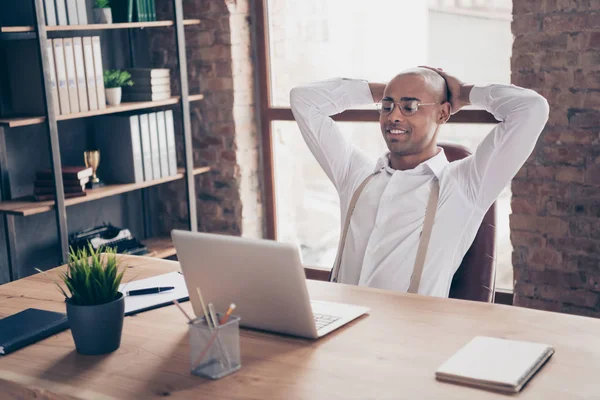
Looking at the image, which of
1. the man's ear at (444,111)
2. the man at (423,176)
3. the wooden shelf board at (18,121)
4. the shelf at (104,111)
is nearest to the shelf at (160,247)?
the shelf at (104,111)

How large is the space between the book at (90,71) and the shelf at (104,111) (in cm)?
5

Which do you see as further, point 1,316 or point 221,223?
point 221,223

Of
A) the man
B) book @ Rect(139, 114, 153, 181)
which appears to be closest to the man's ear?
the man

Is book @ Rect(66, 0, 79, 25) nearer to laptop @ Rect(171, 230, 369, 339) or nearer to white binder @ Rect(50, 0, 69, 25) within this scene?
white binder @ Rect(50, 0, 69, 25)

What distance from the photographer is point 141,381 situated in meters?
1.45

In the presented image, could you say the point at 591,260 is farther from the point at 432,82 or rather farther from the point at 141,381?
the point at 141,381

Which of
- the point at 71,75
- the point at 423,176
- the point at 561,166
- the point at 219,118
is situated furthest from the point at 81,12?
the point at 561,166

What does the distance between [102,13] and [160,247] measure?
1200 millimetres

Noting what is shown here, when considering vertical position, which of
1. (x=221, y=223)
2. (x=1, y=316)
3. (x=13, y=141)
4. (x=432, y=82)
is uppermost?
(x=432, y=82)

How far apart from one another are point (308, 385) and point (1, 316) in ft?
2.94

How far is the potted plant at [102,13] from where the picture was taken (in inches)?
142

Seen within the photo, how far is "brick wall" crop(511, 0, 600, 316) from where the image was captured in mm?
2982

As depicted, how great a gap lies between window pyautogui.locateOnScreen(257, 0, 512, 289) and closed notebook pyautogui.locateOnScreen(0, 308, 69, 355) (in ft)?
7.02

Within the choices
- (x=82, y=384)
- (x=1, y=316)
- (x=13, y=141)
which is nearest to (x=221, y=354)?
(x=82, y=384)
